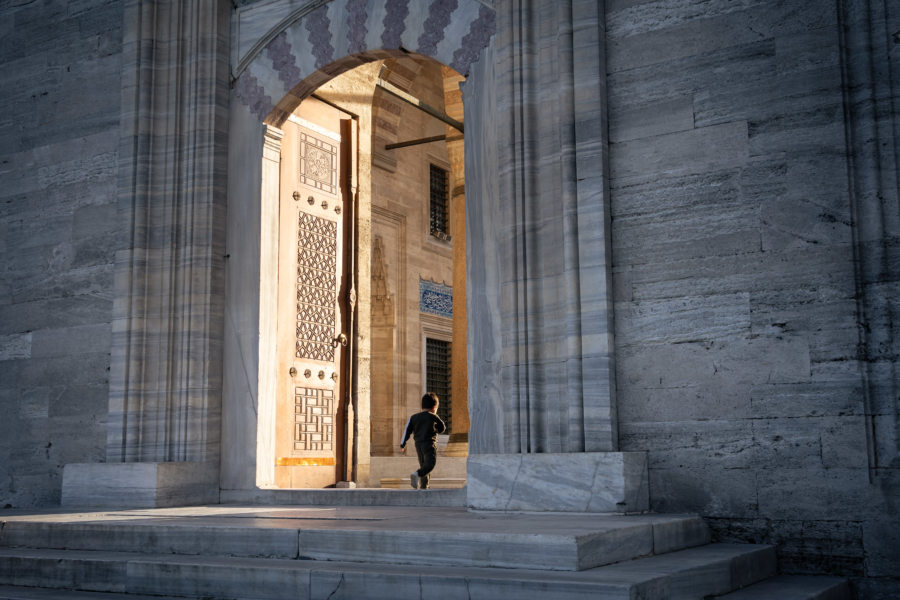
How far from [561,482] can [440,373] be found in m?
9.66

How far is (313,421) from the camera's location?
698 centimetres

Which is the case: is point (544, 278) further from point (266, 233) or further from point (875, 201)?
point (266, 233)

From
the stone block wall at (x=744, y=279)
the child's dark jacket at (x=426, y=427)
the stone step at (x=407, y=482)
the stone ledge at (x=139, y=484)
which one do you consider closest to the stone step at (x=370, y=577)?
the stone block wall at (x=744, y=279)

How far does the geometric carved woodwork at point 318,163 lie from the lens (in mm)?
7188

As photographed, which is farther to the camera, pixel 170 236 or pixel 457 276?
pixel 457 276

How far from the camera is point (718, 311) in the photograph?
479 centimetres

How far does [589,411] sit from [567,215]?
1046 millimetres

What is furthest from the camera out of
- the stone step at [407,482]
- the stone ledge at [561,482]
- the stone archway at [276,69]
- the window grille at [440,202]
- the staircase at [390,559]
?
the window grille at [440,202]

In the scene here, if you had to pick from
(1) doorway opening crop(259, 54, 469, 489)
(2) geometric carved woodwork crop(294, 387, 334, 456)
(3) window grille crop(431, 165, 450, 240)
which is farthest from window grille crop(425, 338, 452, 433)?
(2) geometric carved woodwork crop(294, 387, 334, 456)

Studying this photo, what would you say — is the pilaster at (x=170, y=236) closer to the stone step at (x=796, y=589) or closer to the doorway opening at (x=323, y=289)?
the doorway opening at (x=323, y=289)

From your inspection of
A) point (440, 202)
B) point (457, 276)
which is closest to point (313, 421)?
point (457, 276)

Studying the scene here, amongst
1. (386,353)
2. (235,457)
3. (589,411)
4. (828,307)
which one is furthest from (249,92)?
(386,353)

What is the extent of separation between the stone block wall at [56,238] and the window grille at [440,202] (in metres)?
7.79

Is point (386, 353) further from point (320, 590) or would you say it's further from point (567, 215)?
point (320, 590)
